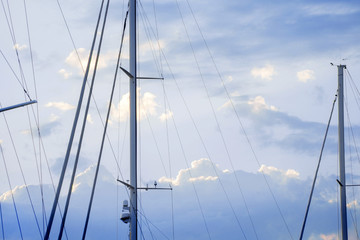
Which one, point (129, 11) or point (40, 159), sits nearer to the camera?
point (40, 159)

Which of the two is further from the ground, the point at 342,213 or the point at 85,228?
the point at 342,213

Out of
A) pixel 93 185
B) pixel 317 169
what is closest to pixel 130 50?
pixel 93 185

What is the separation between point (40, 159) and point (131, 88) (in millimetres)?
5070

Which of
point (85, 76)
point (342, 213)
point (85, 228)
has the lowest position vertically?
point (85, 228)

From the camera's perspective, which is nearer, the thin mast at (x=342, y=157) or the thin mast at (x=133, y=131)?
the thin mast at (x=133, y=131)

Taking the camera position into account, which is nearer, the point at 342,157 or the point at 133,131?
the point at 133,131

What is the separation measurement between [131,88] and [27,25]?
202 inches

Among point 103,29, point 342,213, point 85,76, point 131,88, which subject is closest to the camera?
point 85,76

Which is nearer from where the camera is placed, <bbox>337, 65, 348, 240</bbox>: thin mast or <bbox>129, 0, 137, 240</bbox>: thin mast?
<bbox>129, 0, 137, 240</bbox>: thin mast

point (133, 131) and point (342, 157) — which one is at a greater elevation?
point (342, 157)

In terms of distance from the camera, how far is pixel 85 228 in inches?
1072

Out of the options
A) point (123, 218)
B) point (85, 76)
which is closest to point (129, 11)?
point (85, 76)

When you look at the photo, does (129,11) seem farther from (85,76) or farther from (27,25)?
(85,76)

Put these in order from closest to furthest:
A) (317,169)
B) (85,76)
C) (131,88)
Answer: (85,76) → (131,88) → (317,169)
